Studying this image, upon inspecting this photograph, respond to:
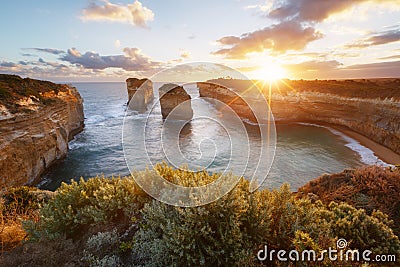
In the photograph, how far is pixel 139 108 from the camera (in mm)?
59781

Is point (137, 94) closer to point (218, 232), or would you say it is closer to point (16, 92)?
point (16, 92)

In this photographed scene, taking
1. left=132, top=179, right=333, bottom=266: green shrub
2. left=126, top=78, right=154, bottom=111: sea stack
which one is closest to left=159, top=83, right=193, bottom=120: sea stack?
left=126, top=78, right=154, bottom=111: sea stack

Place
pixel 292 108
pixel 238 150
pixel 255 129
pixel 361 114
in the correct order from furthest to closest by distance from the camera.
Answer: pixel 292 108, pixel 255 129, pixel 361 114, pixel 238 150

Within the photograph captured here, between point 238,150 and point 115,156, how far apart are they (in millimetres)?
14810

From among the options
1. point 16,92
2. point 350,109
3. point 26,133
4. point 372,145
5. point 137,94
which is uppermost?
point 137,94

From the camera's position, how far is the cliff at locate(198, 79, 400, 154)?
2503 cm

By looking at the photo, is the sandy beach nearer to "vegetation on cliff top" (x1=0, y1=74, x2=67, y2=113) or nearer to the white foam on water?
the white foam on water

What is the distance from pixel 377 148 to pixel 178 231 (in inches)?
1179

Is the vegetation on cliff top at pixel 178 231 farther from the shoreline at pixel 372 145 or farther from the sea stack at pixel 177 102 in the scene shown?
the sea stack at pixel 177 102

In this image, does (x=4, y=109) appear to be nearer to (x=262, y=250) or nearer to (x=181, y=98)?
(x=262, y=250)

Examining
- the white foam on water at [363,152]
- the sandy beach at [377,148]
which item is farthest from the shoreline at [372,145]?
the white foam on water at [363,152]

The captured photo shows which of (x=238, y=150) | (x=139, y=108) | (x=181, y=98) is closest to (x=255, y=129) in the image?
(x=238, y=150)

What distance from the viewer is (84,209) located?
14.6 ft

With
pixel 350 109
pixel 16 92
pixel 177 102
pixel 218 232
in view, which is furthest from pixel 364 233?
pixel 177 102
